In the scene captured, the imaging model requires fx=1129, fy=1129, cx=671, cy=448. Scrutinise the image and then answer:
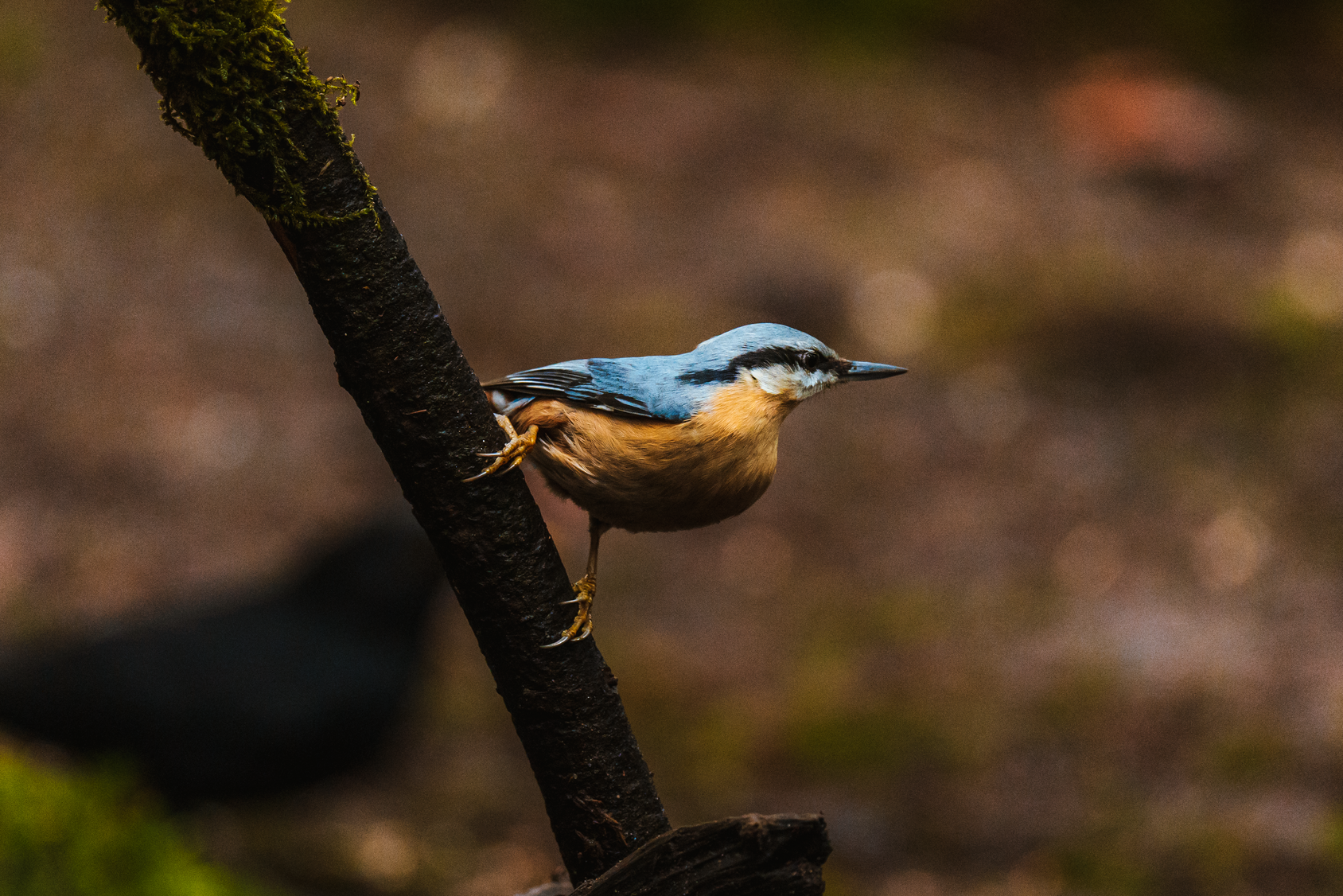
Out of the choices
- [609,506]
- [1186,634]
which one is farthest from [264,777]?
[1186,634]

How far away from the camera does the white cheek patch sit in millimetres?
2039

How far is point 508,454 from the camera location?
5.41 feet

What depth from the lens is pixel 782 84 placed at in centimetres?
823

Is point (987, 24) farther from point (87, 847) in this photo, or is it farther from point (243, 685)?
point (87, 847)

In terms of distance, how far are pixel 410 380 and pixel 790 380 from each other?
0.77 meters

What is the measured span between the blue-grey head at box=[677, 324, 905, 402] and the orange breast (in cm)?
6

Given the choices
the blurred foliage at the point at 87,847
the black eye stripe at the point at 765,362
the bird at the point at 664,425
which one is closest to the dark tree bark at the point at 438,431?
the bird at the point at 664,425

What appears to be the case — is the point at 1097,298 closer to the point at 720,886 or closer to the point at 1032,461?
the point at 1032,461

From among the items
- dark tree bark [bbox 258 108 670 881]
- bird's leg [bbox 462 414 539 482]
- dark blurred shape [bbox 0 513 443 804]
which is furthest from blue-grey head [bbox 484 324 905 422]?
dark blurred shape [bbox 0 513 443 804]

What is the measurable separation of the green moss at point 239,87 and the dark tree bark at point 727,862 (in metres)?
1.05

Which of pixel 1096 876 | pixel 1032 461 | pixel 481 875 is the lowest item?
pixel 1096 876

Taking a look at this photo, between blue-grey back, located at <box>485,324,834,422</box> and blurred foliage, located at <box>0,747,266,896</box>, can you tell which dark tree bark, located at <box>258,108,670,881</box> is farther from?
Result: blurred foliage, located at <box>0,747,266,896</box>

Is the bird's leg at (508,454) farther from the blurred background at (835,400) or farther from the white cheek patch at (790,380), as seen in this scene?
the blurred background at (835,400)

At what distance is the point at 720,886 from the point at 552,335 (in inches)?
192
